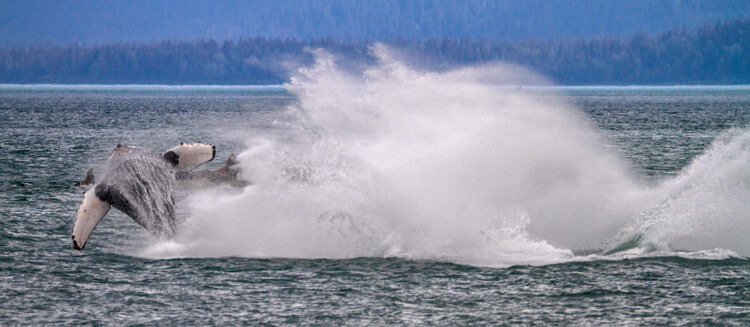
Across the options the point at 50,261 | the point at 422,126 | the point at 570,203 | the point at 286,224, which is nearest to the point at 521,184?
the point at 570,203

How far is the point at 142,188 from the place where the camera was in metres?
20.5

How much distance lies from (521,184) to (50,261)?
38.3 feet

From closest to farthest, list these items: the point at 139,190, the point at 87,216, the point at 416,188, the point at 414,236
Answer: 1. the point at 87,216
2. the point at 139,190
3. the point at 414,236
4. the point at 416,188

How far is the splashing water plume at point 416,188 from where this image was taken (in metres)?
21.2

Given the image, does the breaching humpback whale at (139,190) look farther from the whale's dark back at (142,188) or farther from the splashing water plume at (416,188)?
the splashing water plume at (416,188)

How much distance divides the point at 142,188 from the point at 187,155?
2.01 m

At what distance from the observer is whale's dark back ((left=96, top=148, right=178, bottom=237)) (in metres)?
20.2

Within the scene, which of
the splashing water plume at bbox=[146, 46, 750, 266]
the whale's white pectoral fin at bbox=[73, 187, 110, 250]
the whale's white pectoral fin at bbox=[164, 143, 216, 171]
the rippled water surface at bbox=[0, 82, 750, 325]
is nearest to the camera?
the rippled water surface at bbox=[0, 82, 750, 325]

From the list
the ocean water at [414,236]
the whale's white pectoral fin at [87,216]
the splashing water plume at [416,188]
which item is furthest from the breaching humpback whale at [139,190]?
the splashing water plume at [416,188]

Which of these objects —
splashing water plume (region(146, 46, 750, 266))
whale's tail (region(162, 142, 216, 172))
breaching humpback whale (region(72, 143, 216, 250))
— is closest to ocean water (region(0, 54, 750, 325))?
splashing water plume (region(146, 46, 750, 266))

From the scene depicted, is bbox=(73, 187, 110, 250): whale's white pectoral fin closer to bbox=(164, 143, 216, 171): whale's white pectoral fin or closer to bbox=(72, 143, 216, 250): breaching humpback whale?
bbox=(72, 143, 216, 250): breaching humpback whale

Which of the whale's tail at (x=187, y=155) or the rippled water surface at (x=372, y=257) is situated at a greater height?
the whale's tail at (x=187, y=155)

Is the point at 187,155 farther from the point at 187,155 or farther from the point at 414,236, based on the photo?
the point at 414,236

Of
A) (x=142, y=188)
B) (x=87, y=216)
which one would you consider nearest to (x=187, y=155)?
(x=142, y=188)
